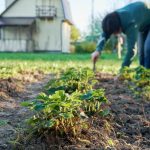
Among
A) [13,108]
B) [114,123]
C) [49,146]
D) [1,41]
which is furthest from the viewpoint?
[1,41]

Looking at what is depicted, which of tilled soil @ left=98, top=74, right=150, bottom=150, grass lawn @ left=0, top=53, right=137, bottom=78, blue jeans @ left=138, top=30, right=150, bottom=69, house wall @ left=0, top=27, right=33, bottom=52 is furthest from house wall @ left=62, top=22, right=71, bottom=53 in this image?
tilled soil @ left=98, top=74, right=150, bottom=150

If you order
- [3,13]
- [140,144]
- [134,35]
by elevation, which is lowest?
[140,144]

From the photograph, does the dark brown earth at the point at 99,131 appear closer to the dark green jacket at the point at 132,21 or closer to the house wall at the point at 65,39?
the dark green jacket at the point at 132,21

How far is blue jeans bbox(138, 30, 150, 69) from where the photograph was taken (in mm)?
6871

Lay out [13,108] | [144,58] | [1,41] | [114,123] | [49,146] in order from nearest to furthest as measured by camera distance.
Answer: [49,146] < [114,123] < [13,108] < [144,58] < [1,41]

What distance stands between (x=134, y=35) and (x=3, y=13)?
33498 millimetres

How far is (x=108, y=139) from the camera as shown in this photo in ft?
8.30

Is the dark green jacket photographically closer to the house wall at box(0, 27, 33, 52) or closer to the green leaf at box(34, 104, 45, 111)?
the green leaf at box(34, 104, 45, 111)

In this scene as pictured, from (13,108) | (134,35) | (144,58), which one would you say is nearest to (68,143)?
(13,108)

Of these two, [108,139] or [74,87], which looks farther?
[74,87]

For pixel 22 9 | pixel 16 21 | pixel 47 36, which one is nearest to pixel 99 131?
pixel 47 36

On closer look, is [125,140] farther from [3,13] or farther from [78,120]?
[3,13]

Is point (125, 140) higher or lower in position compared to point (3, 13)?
lower

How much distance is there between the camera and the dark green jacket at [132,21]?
20.3 ft
